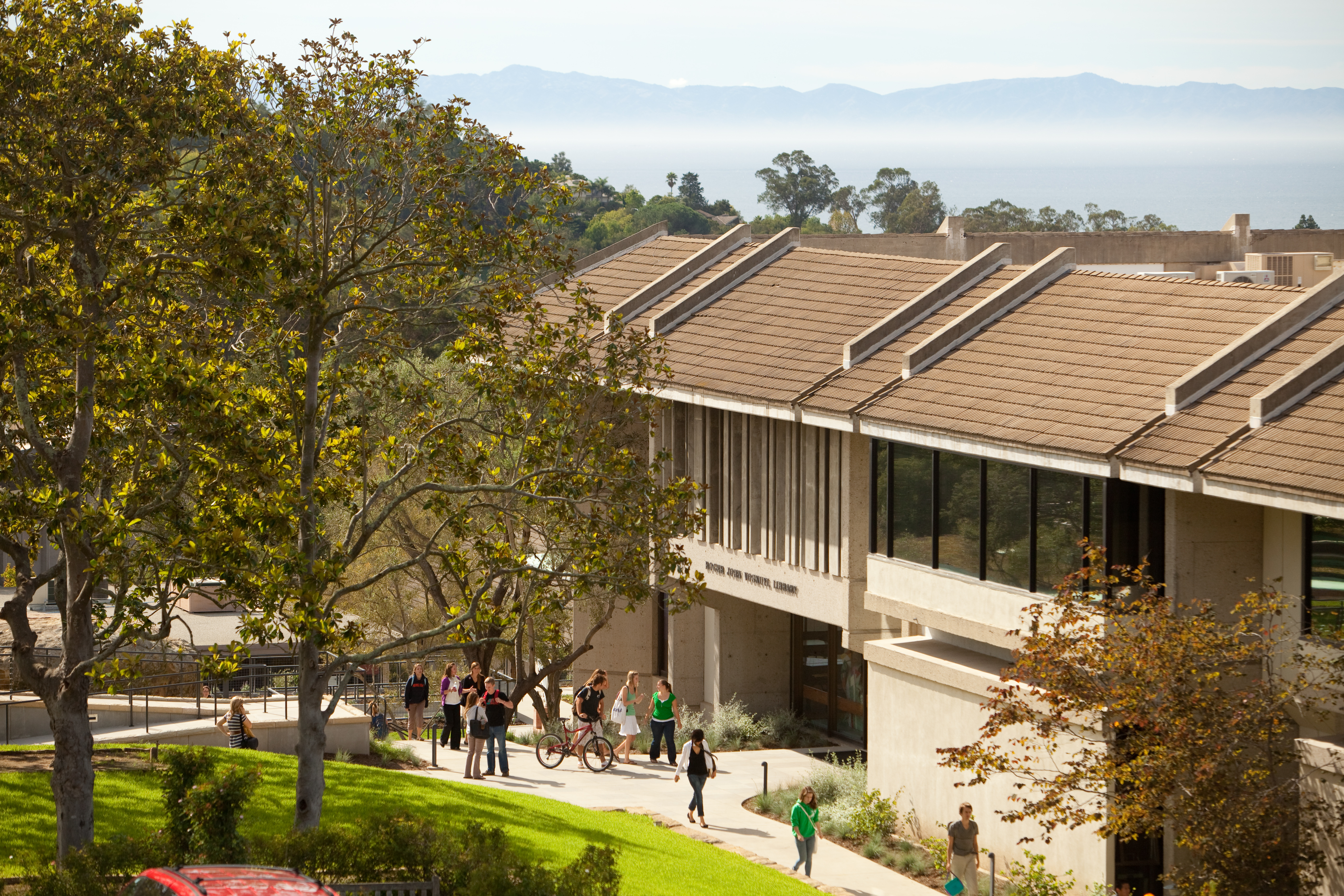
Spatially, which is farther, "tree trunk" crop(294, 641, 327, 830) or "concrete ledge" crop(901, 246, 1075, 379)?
"concrete ledge" crop(901, 246, 1075, 379)

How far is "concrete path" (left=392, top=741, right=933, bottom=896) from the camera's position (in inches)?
874

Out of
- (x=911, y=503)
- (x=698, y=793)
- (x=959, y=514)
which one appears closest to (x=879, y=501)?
(x=911, y=503)

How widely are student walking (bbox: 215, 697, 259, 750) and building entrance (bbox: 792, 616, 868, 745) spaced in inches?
455

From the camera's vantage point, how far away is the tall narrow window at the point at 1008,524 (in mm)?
22359

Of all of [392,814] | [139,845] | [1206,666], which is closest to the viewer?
[139,845]

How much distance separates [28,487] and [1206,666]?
13.1 meters

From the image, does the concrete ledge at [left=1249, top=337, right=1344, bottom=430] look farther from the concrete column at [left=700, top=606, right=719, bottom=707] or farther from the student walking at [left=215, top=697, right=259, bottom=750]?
the student walking at [left=215, top=697, right=259, bottom=750]

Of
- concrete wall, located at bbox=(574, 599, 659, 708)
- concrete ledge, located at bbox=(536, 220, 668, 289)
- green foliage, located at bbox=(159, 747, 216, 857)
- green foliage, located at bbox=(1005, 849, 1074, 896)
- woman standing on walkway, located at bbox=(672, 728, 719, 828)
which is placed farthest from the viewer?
concrete ledge, located at bbox=(536, 220, 668, 289)

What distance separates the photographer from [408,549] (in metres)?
33.1

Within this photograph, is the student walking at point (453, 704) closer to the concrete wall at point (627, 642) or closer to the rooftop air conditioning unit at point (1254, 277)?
the concrete wall at point (627, 642)

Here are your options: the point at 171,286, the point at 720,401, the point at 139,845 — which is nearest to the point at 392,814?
the point at 139,845

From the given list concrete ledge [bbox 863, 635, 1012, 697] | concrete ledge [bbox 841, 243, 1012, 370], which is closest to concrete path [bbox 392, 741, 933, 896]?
concrete ledge [bbox 863, 635, 1012, 697]

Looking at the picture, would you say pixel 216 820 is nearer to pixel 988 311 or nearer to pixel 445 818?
pixel 445 818

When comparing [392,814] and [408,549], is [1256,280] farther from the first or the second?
[392,814]
